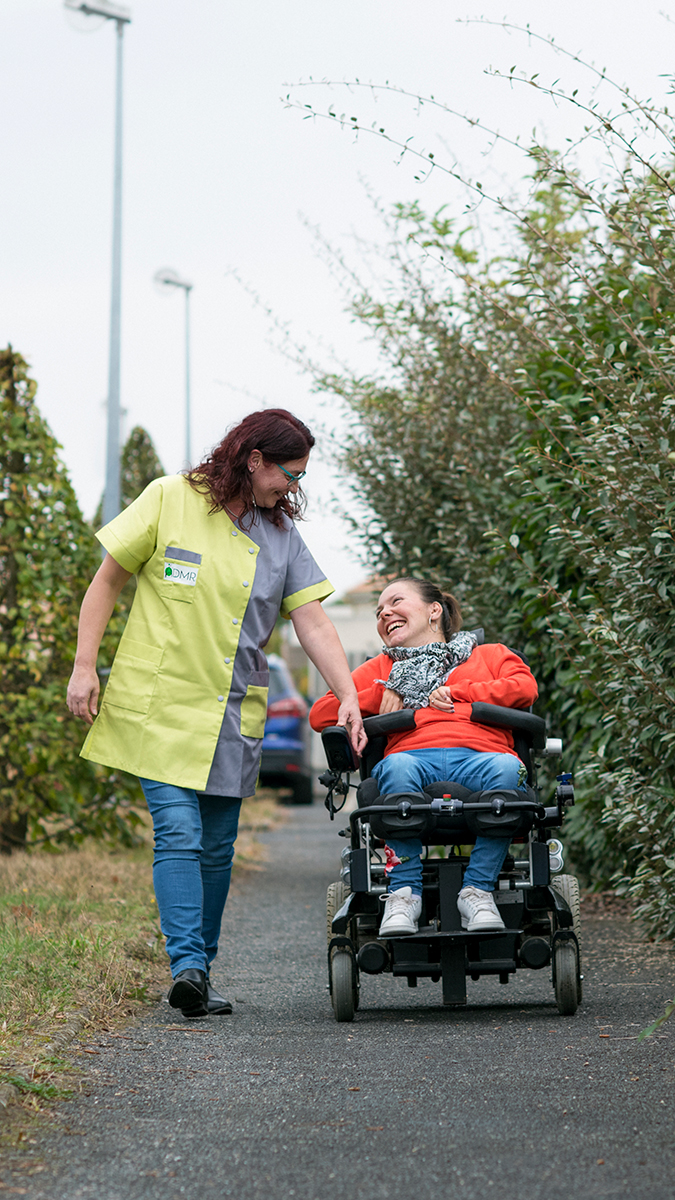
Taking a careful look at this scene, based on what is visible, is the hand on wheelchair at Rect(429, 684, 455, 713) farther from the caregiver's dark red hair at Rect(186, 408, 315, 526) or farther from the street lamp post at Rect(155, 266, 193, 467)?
the street lamp post at Rect(155, 266, 193, 467)

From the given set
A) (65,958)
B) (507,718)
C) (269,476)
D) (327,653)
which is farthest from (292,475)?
(65,958)

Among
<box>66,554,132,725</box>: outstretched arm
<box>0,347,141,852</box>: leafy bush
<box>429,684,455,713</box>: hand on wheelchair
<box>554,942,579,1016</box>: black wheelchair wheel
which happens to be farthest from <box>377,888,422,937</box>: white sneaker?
<box>0,347,141,852</box>: leafy bush

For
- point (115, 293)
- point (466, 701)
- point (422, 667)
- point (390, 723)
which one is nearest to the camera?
point (390, 723)

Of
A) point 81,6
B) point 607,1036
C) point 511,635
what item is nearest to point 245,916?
point 511,635

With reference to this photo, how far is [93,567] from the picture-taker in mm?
8336

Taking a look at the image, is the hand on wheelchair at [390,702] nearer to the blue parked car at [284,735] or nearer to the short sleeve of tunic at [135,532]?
the short sleeve of tunic at [135,532]

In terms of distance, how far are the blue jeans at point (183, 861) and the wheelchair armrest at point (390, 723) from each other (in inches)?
20.0

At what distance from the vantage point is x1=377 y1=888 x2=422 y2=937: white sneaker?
414cm

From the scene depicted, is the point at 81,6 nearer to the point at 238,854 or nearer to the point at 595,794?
the point at 238,854

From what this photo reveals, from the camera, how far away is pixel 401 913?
419 centimetres

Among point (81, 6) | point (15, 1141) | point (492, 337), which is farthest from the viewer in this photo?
point (81, 6)

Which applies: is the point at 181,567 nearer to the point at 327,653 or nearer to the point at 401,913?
the point at 327,653

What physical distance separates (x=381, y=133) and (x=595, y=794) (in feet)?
9.46

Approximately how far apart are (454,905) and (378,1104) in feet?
3.73
